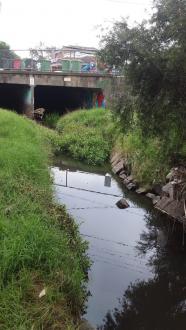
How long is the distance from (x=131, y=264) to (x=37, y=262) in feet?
11.7

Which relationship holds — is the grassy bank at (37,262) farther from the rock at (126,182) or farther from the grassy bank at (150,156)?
the rock at (126,182)

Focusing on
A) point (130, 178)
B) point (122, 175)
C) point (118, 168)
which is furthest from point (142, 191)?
point (118, 168)

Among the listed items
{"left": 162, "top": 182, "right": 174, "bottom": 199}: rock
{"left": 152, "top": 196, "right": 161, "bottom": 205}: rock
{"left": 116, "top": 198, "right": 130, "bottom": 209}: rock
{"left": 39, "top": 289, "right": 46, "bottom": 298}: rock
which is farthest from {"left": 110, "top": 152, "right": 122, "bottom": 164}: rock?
{"left": 39, "top": 289, "right": 46, "bottom": 298}: rock

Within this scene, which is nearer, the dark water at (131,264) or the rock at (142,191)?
the dark water at (131,264)

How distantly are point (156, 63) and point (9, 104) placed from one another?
27912 mm

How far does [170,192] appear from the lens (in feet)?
41.2

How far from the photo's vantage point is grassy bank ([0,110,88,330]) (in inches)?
225

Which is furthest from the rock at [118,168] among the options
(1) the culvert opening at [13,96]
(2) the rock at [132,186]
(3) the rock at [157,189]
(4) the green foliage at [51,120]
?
(1) the culvert opening at [13,96]

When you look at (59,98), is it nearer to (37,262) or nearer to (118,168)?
(118,168)

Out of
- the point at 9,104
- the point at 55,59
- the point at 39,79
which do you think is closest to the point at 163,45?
the point at 39,79

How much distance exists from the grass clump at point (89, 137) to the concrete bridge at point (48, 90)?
253cm

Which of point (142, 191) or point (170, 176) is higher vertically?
point (170, 176)

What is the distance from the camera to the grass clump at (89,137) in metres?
21.1

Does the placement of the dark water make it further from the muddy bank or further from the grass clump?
the grass clump
